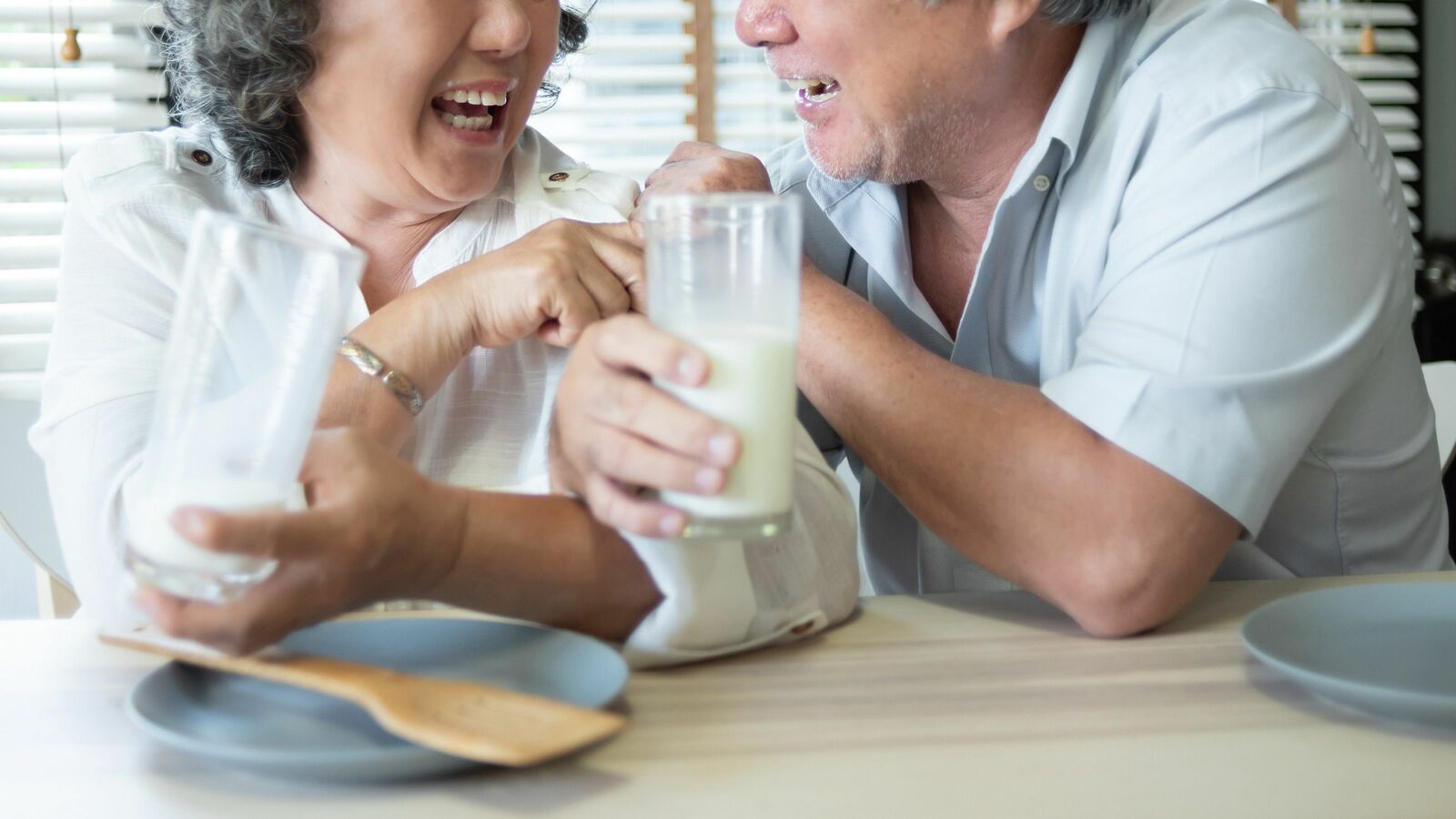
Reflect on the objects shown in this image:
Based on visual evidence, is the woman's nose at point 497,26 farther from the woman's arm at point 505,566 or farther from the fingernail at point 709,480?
the fingernail at point 709,480

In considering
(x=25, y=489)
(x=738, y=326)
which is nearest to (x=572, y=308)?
(x=738, y=326)

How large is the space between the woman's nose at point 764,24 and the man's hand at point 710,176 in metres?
0.17

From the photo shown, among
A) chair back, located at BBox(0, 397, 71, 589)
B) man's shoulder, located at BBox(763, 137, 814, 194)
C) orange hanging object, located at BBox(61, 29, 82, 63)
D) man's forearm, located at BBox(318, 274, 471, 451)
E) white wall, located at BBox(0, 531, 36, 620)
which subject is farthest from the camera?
orange hanging object, located at BBox(61, 29, 82, 63)

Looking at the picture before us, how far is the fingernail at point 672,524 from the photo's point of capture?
0.78m

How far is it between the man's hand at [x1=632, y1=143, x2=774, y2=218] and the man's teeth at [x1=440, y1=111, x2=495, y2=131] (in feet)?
0.59

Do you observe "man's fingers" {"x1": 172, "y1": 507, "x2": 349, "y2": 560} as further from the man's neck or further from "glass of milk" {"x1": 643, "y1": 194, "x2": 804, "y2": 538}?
the man's neck

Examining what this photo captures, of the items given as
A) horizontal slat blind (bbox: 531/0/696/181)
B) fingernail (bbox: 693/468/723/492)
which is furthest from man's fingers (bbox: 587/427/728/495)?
horizontal slat blind (bbox: 531/0/696/181)

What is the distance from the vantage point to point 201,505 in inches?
28.4

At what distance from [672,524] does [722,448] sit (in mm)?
53

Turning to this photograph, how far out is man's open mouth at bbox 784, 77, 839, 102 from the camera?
1.53 m

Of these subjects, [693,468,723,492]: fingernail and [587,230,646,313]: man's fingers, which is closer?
[693,468,723,492]: fingernail

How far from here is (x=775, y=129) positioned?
3508 mm

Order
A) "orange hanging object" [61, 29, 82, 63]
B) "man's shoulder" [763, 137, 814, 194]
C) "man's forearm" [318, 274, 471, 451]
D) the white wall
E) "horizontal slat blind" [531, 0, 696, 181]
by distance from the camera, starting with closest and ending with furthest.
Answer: "man's forearm" [318, 274, 471, 451], "man's shoulder" [763, 137, 814, 194], the white wall, "orange hanging object" [61, 29, 82, 63], "horizontal slat blind" [531, 0, 696, 181]

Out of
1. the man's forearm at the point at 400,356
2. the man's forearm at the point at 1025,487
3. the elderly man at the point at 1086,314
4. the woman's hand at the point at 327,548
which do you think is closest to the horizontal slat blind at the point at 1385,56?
the elderly man at the point at 1086,314
